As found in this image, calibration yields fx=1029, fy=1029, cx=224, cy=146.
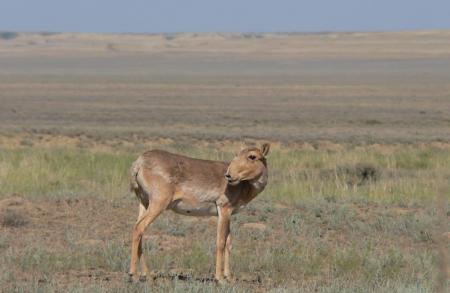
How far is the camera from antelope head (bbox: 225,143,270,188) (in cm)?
927

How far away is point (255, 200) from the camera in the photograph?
1534cm

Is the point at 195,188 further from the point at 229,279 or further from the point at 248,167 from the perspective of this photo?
the point at 229,279

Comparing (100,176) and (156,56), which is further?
(156,56)

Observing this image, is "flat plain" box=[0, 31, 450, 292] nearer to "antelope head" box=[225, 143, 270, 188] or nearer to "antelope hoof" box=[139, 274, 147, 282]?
"antelope hoof" box=[139, 274, 147, 282]

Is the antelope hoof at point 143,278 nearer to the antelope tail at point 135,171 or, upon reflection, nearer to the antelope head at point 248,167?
the antelope tail at point 135,171

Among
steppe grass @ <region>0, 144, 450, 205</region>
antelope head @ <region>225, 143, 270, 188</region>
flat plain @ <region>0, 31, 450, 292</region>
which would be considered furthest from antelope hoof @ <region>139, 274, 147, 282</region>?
steppe grass @ <region>0, 144, 450, 205</region>

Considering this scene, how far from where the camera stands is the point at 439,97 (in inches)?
2375

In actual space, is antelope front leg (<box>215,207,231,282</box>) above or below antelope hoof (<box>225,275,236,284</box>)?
above

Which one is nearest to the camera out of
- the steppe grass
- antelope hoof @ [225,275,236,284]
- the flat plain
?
antelope hoof @ [225,275,236,284]

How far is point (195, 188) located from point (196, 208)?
182mm

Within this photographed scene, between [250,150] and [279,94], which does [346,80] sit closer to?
[279,94]

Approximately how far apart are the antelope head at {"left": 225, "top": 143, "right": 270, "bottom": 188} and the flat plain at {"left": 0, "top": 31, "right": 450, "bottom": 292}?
0.96 m

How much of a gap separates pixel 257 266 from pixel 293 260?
395mm

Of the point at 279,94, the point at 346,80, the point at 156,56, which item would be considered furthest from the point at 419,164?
the point at 156,56
